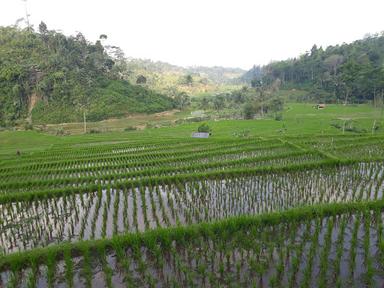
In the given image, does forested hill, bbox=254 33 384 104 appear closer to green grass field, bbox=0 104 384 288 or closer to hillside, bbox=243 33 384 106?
hillside, bbox=243 33 384 106

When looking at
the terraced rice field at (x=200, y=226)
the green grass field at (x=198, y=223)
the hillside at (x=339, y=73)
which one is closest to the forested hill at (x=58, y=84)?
the green grass field at (x=198, y=223)

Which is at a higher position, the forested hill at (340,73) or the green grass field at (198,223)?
the forested hill at (340,73)

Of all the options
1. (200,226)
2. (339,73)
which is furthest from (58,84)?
(339,73)

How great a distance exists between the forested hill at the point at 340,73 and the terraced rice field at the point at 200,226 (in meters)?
40.1

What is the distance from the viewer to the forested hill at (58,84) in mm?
46781

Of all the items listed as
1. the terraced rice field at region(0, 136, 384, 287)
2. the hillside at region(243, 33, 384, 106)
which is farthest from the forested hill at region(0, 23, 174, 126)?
the terraced rice field at region(0, 136, 384, 287)

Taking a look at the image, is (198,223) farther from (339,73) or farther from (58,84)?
(339,73)

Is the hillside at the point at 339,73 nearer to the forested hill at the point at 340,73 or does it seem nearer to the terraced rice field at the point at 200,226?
the forested hill at the point at 340,73

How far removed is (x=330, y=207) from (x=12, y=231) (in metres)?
9.65

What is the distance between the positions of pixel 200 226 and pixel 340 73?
198 feet

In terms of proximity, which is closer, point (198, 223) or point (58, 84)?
point (198, 223)

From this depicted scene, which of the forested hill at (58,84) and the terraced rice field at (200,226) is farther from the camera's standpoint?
the forested hill at (58,84)

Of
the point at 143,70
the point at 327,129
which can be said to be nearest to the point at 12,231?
the point at 327,129

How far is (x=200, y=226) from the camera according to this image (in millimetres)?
7582
